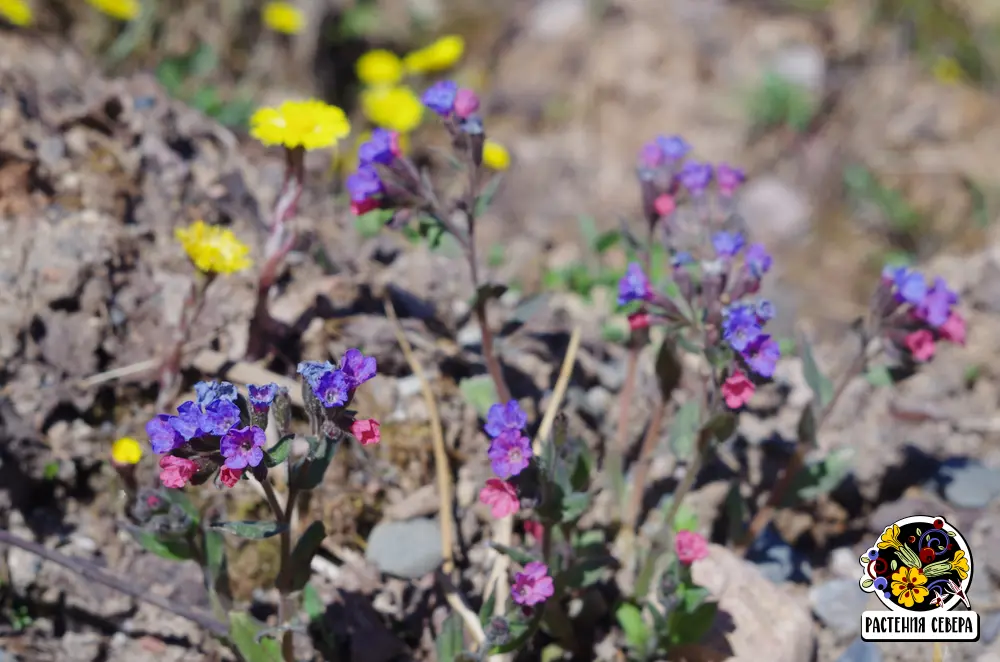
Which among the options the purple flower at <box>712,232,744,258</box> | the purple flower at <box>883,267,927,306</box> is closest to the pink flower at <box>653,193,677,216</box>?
the purple flower at <box>712,232,744,258</box>

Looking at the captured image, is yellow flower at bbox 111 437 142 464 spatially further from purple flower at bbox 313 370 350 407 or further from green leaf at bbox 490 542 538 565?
green leaf at bbox 490 542 538 565

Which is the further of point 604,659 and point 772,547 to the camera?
point 772,547

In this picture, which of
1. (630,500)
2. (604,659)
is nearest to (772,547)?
(630,500)

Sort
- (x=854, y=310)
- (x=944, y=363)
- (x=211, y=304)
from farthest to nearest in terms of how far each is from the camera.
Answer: (x=854, y=310), (x=944, y=363), (x=211, y=304)

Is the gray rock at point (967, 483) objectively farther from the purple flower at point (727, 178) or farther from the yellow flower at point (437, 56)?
the yellow flower at point (437, 56)

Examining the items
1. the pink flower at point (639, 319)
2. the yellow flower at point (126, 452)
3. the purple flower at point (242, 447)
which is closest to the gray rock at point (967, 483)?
the pink flower at point (639, 319)

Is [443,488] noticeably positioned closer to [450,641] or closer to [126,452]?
[450,641]

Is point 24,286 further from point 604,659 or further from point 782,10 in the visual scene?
point 782,10
